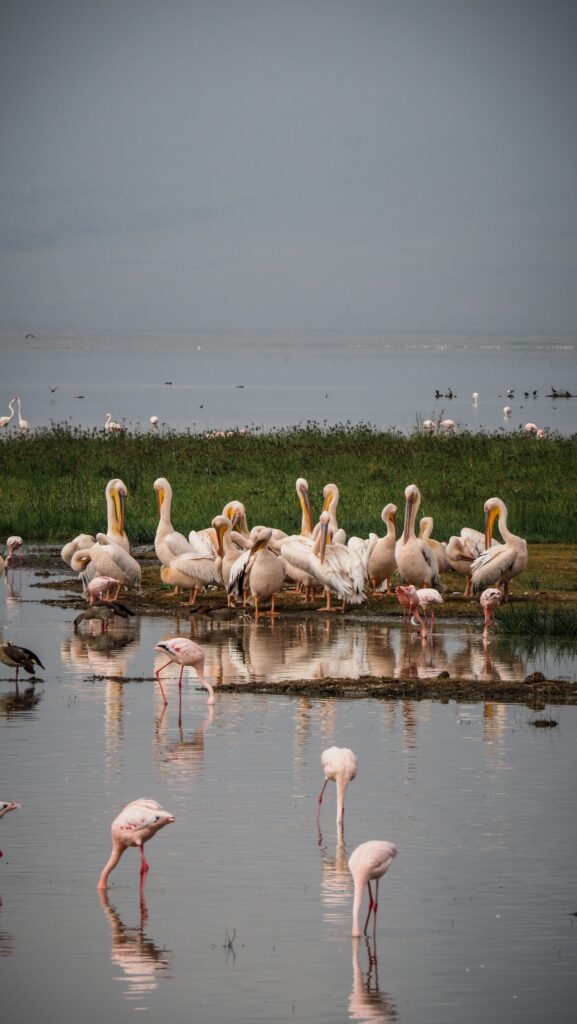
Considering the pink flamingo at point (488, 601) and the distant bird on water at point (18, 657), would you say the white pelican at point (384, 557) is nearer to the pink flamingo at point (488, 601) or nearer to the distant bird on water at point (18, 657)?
the pink flamingo at point (488, 601)

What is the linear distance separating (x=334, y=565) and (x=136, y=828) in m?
8.87

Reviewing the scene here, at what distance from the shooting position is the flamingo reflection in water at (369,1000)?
7273 mm

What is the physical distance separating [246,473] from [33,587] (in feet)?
29.0

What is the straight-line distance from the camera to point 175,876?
8961 millimetres

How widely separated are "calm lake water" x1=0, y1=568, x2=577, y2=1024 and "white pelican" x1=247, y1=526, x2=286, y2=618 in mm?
3166

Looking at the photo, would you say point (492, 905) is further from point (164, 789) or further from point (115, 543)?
point (115, 543)

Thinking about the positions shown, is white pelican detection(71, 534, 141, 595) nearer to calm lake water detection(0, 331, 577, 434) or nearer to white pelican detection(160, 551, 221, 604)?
white pelican detection(160, 551, 221, 604)

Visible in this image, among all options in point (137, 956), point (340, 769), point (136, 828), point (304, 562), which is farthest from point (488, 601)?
point (137, 956)

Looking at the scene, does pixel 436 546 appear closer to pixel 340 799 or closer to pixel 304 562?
pixel 304 562

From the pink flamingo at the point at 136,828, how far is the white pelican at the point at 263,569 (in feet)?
28.2

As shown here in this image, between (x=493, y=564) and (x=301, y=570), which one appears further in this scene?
(x=301, y=570)

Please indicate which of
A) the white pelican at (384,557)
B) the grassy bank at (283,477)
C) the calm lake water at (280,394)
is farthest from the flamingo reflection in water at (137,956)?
the calm lake water at (280,394)

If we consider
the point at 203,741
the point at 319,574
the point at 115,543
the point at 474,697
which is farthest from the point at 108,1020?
the point at 115,543

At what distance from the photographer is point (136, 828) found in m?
8.66
